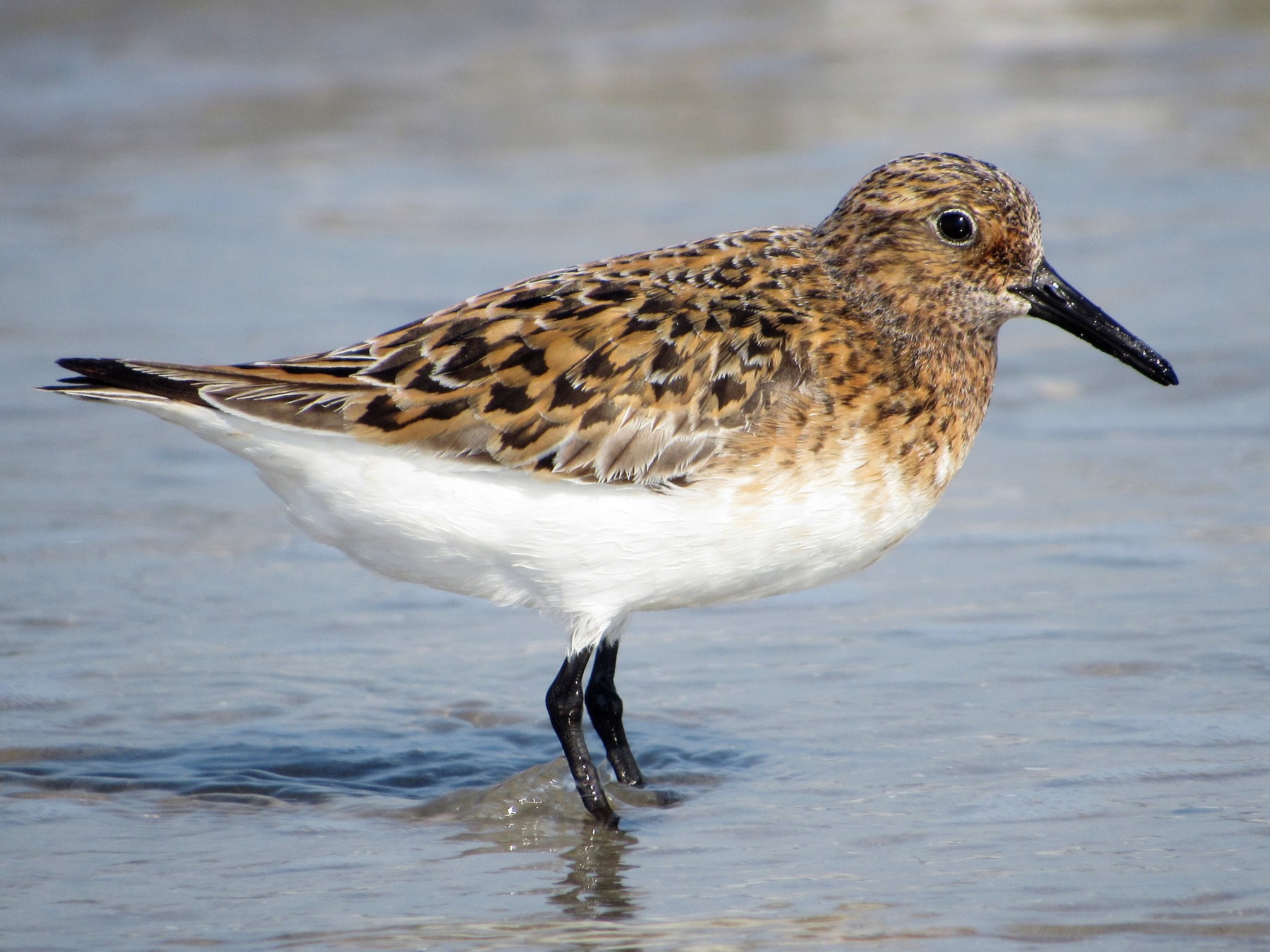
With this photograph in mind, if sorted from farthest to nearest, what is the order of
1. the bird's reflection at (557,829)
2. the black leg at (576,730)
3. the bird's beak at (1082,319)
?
1. the bird's beak at (1082,319)
2. the black leg at (576,730)
3. the bird's reflection at (557,829)

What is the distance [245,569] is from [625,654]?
6.48 feet

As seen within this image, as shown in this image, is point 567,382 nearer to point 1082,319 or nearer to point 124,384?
point 124,384

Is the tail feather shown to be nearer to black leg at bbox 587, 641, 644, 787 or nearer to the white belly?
the white belly

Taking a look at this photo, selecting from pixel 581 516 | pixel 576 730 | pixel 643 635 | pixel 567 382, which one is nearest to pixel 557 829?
pixel 576 730

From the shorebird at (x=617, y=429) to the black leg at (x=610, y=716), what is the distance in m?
0.28

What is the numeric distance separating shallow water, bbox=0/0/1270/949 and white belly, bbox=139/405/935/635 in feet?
2.97

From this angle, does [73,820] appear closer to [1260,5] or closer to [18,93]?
[18,93]

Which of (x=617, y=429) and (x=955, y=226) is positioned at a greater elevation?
(x=955, y=226)

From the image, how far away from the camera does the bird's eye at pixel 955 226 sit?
21.0ft

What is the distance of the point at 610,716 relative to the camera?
6742 millimetres

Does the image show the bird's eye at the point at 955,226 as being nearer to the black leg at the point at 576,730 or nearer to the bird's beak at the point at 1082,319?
the bird's beak at the point at 1082,319

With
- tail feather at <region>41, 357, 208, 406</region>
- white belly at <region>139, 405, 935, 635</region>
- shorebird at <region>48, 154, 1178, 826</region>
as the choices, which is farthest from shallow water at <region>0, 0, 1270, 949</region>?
tail feather at <region>41, 357, 208, 406</region>

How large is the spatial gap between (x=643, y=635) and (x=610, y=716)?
1287 mm

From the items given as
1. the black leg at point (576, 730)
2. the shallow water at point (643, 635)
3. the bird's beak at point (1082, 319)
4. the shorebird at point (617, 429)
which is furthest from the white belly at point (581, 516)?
the bird's beak at point (1082, 319)
